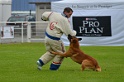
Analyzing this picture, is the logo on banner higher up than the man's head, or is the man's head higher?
the man's head

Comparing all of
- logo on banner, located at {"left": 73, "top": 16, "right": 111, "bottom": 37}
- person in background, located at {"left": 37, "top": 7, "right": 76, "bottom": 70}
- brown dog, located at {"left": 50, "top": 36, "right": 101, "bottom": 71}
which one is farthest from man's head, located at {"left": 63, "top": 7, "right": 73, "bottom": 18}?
logo on banner, located at {"left": 73, "top": 16, "right": 111, "bottom": 37}

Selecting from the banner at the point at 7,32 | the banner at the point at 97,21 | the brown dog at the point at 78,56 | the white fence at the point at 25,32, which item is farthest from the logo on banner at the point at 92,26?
the brown dog at the point at 78,56

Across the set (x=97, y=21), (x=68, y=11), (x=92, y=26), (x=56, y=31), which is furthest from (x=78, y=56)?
(x=97, y=21)

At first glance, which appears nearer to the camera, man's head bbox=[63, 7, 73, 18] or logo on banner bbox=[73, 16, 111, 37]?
man's head bbox=[63, 7, 73, 18]

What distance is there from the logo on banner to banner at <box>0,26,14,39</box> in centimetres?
490

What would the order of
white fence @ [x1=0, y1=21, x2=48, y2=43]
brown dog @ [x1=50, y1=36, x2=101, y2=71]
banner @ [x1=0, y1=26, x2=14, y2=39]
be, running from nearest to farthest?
1. brown dog @ [x1=50, y1=36, x2=101, y2=71]
2. banner @ [x1=0, y1=26, x2=14, y2=39]
3. white fence @ [x1=0, y1=21, x2=48, y2=43]

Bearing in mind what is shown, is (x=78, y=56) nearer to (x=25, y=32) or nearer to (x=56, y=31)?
(x=56, y=31)

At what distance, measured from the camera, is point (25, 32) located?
102ft

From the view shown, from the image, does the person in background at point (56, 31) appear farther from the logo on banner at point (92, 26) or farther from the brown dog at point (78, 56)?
the logo on banner at point (92, 26)

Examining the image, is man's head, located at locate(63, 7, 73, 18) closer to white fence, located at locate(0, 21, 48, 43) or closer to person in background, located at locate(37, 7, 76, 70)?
person in background, located at locate(37, 7, 76, 70)

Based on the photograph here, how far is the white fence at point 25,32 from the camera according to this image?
29784mm

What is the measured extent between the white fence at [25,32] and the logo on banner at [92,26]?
14.6 ft

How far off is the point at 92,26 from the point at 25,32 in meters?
6.16

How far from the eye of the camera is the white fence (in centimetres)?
2978
